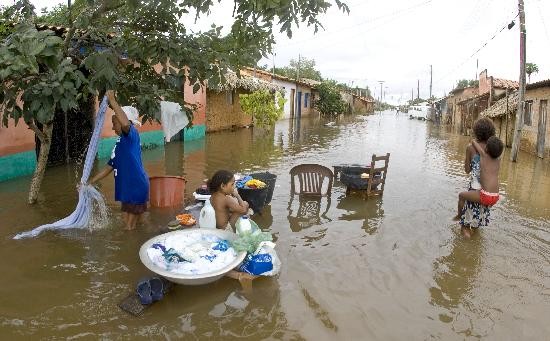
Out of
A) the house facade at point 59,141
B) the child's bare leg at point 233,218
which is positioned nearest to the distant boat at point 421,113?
the house facade at point 59,141

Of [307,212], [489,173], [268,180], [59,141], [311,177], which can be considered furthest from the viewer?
[59,141]

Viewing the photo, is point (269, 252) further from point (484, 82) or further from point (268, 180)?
point (484, 82)

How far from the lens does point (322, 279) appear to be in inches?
179

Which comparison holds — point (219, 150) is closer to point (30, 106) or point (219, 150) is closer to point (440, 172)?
point (440, 172)

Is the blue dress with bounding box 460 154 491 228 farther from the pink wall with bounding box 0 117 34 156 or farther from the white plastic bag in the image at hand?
the pink wall with bounding box 0 117 34 156

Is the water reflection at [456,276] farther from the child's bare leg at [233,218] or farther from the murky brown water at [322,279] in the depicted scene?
the child's bare leg at [233,218]

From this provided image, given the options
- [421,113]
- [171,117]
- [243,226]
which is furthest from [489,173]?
[421,113]

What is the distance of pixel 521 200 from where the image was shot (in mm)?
8469

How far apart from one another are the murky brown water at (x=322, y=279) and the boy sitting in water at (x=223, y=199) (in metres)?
0.78

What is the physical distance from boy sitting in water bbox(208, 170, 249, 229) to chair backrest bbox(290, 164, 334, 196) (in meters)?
2.95

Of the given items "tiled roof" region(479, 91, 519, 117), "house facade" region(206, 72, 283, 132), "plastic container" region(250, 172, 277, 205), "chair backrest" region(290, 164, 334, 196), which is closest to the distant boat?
"tiled roof" region(479, 91, 519, 117)

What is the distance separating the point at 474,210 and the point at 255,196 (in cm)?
310

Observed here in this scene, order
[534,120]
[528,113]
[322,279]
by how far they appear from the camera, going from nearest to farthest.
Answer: [322,279]
[534,120]
[528,113]

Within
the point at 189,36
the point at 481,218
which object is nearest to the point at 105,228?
the point at 189,36
